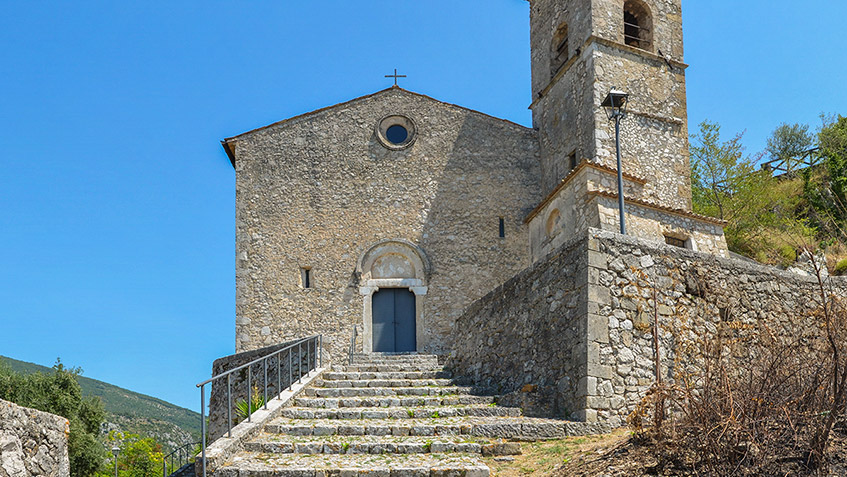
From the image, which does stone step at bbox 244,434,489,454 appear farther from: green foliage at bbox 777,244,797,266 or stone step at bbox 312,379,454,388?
green foliage at bbox 777,244,797,266

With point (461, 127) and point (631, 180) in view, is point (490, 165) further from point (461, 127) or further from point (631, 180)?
point (631, 180)

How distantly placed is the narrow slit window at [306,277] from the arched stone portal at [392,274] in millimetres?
1236

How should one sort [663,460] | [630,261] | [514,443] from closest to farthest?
[663,460], [514,443], [630,261]

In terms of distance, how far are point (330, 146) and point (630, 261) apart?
1194 centimetres

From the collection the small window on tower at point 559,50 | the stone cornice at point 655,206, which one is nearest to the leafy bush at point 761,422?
the stone cornice at point 655,206

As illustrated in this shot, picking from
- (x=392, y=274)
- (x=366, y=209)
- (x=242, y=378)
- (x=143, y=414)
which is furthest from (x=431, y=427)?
(x=143, y=414)

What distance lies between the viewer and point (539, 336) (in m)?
9.48

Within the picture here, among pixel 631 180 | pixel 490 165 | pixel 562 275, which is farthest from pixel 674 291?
pixel 490 165

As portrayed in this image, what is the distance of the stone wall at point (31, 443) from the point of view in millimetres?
4699

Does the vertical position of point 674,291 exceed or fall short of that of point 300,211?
it falls short

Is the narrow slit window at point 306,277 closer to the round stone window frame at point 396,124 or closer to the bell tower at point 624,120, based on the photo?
the round stone window frame at point 396,124

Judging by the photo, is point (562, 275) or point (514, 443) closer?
point (514, 443)

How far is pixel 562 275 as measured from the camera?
9.09m

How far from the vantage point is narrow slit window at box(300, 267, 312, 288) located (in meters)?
18.4
